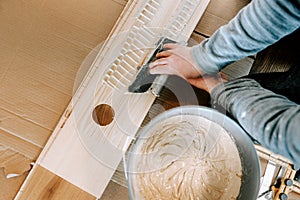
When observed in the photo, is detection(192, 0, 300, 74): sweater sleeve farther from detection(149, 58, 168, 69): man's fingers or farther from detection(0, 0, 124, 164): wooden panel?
detection(0, 0, 124, 164): wooden panel

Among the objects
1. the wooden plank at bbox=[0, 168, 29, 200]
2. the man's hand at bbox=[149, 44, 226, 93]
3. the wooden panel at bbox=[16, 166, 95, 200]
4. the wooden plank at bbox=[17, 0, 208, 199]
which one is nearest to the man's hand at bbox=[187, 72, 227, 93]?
the man's hand at bbox=[149, 44, 226, 93]

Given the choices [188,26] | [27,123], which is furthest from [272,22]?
[27,123]

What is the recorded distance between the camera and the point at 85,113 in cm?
92

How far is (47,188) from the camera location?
0.91 m

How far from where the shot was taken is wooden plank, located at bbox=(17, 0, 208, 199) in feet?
2.98

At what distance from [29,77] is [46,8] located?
202 mm

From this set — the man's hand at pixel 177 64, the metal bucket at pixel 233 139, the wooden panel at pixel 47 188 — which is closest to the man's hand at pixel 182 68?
the man's hand at pixel 177 64

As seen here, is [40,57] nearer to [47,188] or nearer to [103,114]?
[103,114]

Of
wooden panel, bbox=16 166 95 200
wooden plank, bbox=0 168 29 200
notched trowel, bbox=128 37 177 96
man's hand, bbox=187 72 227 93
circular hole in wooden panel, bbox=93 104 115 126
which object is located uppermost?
man's hand, bbox=187 72 227 93

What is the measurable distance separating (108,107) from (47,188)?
0.25m

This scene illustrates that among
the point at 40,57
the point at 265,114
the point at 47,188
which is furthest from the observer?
the point at 40,57

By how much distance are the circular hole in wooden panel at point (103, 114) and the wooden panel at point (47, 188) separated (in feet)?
0.57

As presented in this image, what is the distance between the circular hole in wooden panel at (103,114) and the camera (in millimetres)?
926

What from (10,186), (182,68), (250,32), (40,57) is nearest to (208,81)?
(182,68)
